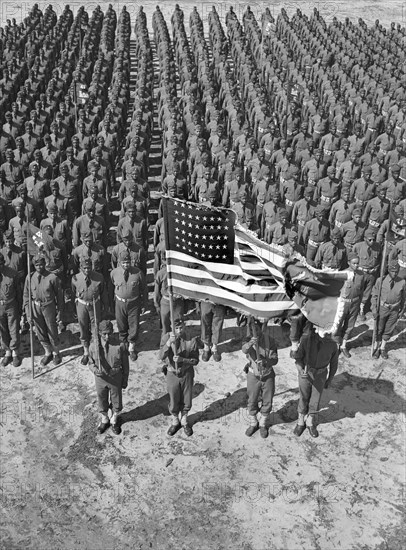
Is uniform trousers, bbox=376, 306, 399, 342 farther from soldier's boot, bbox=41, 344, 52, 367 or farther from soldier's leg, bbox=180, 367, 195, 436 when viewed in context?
soldier's boot, bbox=41, 344, 52, 367

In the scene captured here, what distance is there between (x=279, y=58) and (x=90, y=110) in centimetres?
1050

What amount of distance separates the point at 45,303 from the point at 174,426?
3.07 meters

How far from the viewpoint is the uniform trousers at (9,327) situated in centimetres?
1068

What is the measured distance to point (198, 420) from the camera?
993 centimetres

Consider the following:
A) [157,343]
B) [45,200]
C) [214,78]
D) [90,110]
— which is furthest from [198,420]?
[214,78]

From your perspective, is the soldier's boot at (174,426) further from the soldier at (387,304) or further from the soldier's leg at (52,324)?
the soldier at (387,304)

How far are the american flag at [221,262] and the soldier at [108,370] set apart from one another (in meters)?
1.51

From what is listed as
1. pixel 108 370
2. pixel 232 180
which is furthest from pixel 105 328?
pixel 232 180

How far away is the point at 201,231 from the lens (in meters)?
7.66

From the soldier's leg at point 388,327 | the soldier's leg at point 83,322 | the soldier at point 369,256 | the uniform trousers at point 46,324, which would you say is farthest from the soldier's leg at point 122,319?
the soldier's leg at point 388,327

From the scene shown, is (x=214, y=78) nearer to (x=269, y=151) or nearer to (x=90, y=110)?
(x=90, y=110)

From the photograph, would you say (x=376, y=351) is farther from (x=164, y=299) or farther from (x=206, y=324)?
(x=164, y=299)

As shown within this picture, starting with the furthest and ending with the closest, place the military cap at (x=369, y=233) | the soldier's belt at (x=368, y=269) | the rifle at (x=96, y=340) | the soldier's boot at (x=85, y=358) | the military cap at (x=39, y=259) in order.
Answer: the military cap at (x=369, y=233)
the soldier's belt at (x=368, y=269)
the soldier's boot at (x=85, y=358)
the military cap at (x=39, y=259)
the rifle at (x=96, y=340)

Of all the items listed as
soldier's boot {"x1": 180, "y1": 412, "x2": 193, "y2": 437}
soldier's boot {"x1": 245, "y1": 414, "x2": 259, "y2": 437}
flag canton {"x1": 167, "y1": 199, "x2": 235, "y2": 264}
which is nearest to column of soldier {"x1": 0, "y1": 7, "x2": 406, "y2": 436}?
soldier's boot {"x1": 180, "y1": 412, "x2": 193, "y2": 437}
